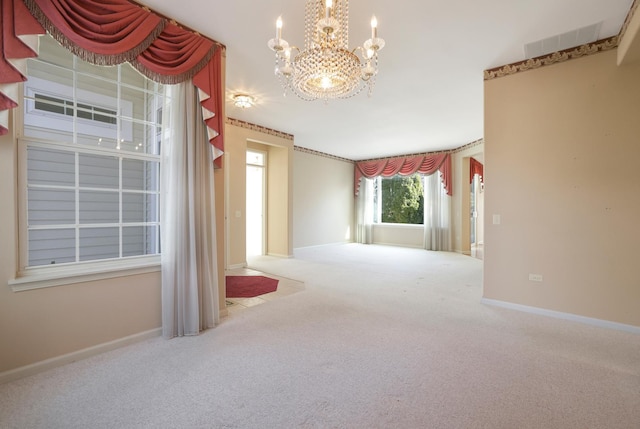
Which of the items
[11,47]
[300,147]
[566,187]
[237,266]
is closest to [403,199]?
[300,147]

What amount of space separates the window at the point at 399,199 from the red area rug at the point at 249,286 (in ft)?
18.1

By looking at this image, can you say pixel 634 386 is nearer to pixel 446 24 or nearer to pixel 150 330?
pixel 446 24

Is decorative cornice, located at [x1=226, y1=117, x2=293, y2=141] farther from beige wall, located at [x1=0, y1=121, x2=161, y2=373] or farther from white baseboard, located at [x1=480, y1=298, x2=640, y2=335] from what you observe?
white baseboard, located at [x1=480, y1=298, x2=640, y2=335]

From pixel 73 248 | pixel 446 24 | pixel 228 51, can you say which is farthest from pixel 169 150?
pixel 446 24

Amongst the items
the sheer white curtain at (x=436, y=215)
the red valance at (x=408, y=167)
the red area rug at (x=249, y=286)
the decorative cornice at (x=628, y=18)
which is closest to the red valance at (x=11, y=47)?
the red area rug at (x=249, y=286)

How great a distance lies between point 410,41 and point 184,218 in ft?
9.00

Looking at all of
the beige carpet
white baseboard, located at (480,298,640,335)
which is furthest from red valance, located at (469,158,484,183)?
the beige carpet

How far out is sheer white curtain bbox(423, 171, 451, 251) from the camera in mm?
7816

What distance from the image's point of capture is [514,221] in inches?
133

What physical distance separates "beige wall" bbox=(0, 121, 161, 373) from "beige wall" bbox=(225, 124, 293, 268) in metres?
Result: 3.03

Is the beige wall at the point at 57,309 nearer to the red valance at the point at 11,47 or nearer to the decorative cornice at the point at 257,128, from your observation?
the red valance at the point at 11,47

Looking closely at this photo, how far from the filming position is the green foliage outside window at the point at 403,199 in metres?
8.77

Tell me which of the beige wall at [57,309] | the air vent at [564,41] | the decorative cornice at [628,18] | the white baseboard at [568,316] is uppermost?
the air vent at [564,41]

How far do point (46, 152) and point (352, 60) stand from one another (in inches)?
95.4
